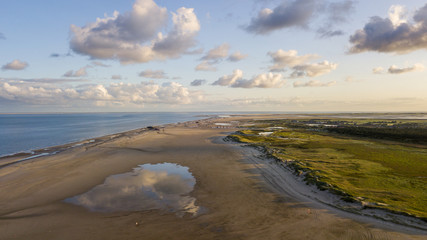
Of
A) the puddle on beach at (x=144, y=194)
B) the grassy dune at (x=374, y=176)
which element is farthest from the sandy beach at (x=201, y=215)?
the grassy dune at (x=374, y=176)

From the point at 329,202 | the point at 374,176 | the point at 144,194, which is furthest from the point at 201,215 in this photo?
the point at 374,176

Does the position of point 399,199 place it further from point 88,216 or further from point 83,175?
point 83,175

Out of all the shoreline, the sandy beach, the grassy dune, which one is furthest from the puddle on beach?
the grassy dune

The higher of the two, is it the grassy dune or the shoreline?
the grassy dune

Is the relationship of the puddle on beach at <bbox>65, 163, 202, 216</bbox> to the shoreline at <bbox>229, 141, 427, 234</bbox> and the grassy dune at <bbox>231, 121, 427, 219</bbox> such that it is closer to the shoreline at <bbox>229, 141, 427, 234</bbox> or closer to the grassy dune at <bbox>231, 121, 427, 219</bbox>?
the shoreline at <bbox>229, 141, 427, 234</bbox>

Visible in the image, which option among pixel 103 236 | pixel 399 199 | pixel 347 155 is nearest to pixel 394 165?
pixel 347 155

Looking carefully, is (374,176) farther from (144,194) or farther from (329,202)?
(144,194)

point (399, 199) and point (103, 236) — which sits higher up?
point (399, 199)

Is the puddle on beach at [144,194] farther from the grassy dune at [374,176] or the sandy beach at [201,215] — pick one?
the grassy dune at [374,176]
